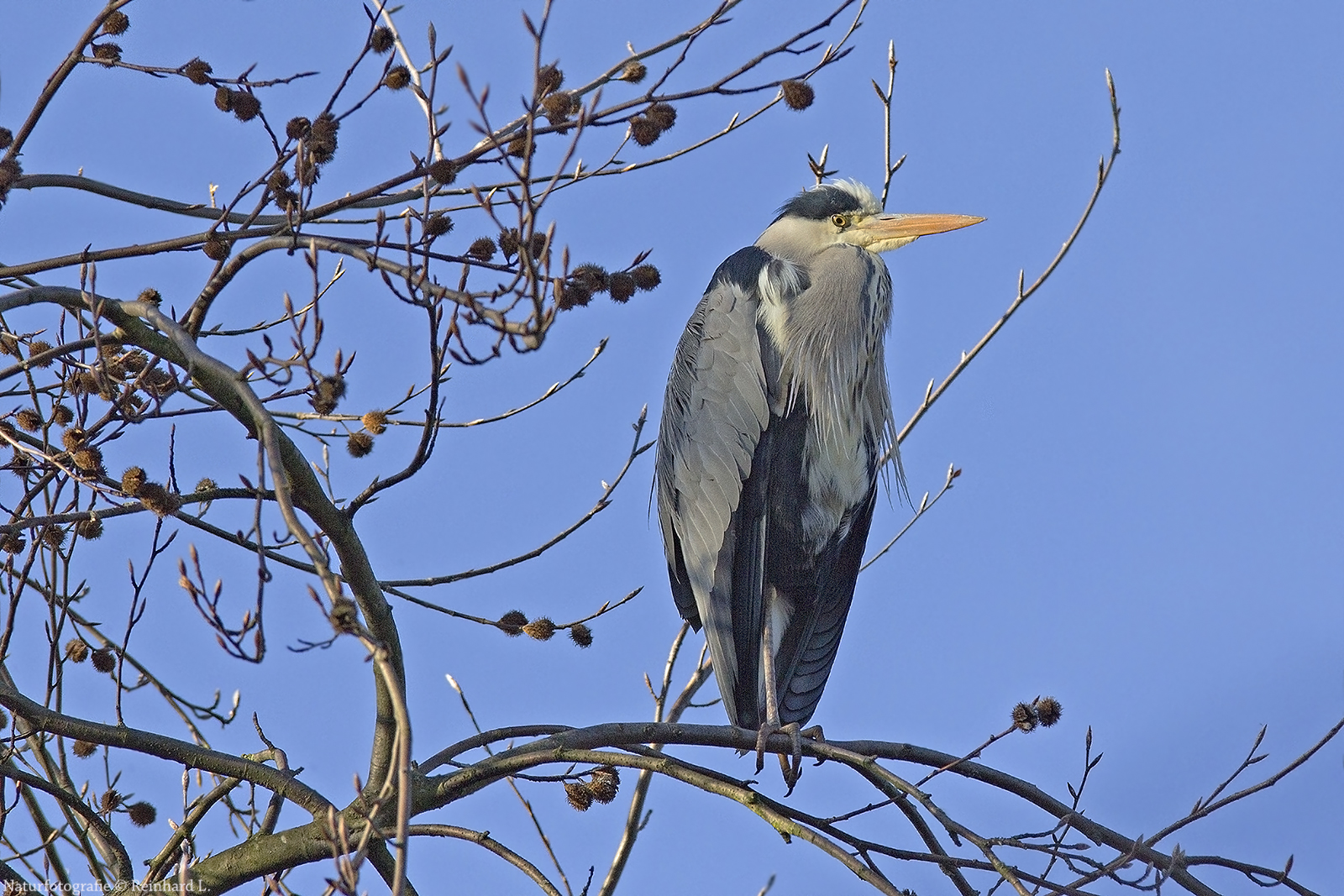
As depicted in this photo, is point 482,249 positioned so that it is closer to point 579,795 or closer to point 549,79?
point 549,79

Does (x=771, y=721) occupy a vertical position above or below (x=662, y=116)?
below

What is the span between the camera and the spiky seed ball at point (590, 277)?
1982 mm

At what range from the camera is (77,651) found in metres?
2.86

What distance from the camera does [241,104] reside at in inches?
96.6

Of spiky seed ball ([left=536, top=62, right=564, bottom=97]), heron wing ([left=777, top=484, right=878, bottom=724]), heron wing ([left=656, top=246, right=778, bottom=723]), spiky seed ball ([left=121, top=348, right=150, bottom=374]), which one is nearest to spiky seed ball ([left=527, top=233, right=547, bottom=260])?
spiky seed ball ([left=536, top=62, right=564, bottom=97])

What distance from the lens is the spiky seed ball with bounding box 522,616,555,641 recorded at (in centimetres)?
279

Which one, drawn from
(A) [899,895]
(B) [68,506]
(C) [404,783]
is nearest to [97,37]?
(B) [68,506]

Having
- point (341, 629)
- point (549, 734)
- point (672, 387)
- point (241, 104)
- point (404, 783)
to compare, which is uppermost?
point (672, 387)

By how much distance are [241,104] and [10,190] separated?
1.38ft

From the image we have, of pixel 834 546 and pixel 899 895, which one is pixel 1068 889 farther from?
pixel 834 546

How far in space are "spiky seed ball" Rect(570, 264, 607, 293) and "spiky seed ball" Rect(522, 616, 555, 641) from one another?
38.7 inches

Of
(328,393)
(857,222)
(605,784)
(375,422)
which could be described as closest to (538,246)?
(328,393)

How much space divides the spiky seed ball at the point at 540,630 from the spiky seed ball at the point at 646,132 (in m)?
1.05

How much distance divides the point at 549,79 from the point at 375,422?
0.66 metres
